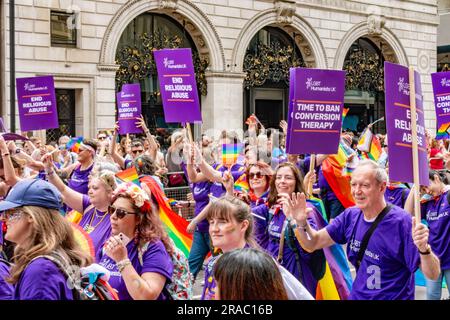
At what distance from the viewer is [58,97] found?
842 inches

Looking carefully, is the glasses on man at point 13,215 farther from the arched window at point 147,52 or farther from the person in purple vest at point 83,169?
the arched window at point 147,52

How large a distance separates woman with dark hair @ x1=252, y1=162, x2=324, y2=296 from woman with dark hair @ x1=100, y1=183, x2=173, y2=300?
140 cm

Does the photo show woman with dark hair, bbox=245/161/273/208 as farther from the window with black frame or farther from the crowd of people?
the window with black frame

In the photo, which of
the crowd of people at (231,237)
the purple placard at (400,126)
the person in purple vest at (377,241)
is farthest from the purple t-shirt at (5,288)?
the purple placard at (400,126)

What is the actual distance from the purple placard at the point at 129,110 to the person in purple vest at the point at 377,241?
931 cm

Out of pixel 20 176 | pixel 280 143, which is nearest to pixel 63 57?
pixel 280 143

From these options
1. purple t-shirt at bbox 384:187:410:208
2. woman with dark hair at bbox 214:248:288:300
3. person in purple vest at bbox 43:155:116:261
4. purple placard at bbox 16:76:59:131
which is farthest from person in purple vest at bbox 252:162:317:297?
purple placard at bbox 16:76:59:131

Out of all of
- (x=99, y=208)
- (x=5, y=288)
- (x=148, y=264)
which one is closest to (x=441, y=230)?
(x=99, y=208)

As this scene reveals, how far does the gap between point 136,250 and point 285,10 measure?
22.9m

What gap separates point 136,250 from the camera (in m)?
4.83

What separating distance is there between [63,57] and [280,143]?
7.06 meters

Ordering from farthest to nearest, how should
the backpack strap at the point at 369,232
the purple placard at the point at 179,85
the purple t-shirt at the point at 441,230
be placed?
the purple placard at the point at 179,85 → the purple t-shirt at the point at 441,230 → the backpack strap at the point at 369,232

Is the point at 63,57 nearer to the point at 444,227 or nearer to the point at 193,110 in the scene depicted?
the point at 193,110

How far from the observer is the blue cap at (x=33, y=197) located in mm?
4098
